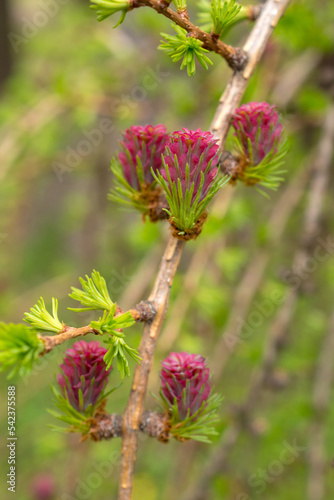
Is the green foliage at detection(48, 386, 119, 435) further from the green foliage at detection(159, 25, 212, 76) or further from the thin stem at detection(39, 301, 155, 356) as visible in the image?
the green foliage at detection(159, 25, 212, 76)

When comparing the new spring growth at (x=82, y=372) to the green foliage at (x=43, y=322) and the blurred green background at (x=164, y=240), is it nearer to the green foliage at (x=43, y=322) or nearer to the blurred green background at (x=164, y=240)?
the green foliage at (x=43, y=322)

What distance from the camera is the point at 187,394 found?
1.58 ft

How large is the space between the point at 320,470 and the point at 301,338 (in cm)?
64

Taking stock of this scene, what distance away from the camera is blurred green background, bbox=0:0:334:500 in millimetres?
1163

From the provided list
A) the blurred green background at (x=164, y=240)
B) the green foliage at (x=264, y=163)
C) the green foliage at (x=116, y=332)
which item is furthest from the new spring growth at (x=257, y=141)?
the blurred green background at (x=164, y=240)

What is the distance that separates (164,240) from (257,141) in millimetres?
687

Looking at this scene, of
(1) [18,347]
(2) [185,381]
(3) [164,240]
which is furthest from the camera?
(3) [164,240]

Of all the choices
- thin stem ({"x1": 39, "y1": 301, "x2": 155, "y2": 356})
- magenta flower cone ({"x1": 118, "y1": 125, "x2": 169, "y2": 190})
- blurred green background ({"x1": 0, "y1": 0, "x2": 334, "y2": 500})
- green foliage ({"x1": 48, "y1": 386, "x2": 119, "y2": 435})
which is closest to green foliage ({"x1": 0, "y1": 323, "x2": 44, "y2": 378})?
thin stem ({"x1": 39, "y1": 301, "x2": 155, "y2": 356})

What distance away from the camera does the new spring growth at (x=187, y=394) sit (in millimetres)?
480

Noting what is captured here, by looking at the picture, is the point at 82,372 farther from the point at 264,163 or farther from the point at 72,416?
the point at 264,163

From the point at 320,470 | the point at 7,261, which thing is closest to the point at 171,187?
the point at 320,470

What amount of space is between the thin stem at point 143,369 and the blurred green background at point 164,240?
51cm

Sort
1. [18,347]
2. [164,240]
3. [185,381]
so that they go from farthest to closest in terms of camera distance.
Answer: [164,240], [185,381], [18,347]

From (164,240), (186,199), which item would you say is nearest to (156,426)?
(186,199)
